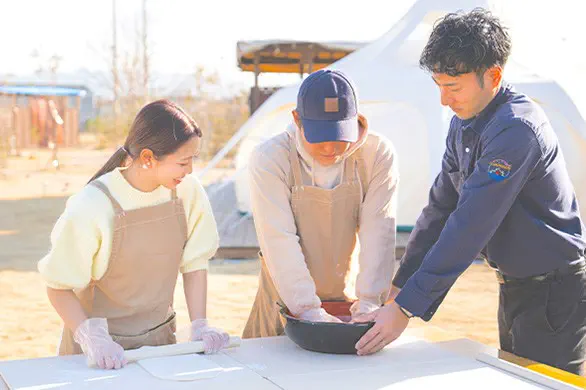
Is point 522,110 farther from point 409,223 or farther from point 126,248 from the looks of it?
point 409,223

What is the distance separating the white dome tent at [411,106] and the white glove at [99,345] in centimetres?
516

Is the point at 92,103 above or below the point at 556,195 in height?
below

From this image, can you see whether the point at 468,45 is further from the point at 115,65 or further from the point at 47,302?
the point at 115,65

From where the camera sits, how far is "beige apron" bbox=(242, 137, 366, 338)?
237 cm

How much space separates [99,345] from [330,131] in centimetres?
73

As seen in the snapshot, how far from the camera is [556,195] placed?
213 cm

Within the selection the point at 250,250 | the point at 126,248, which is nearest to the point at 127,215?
the point at 126,248

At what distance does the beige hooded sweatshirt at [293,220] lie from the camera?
2254 millimetres

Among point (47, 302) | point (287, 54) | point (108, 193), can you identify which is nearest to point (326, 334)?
point (108, 193)

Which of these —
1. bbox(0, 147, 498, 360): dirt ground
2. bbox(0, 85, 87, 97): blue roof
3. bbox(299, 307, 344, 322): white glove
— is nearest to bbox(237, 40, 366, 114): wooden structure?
bbox(0, 147, 498, 360): dirt ground

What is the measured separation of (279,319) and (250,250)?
15.8ft

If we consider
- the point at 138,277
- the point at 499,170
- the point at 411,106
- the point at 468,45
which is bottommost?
the point at 411,106

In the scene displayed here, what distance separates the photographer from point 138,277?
2256 mm

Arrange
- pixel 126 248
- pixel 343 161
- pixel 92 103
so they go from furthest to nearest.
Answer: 1. pixel 92 103
2. pixel 343 161
3. pixel 126 248
